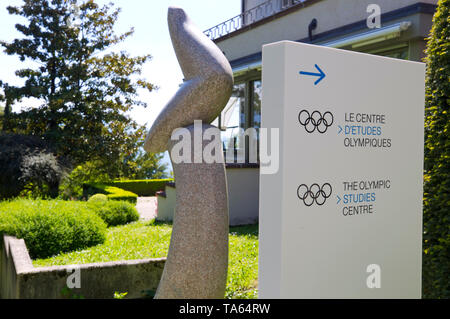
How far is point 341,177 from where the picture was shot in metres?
3.45

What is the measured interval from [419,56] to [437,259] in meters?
4.73

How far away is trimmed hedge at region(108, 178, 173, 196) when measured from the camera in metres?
24.1

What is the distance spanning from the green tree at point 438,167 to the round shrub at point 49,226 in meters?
6.04

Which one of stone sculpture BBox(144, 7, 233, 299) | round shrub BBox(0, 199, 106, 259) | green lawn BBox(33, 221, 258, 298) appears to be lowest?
green lawn BBox(33, 221, 258, 298)

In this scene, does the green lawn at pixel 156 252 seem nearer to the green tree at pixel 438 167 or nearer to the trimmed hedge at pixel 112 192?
the green tree at pixel 438 167

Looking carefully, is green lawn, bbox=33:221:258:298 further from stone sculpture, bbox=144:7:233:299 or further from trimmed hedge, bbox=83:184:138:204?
trimmed hedge, bbox=83:184:138:204

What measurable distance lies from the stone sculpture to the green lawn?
1122 millimetres

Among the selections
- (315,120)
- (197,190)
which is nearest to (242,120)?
(197,190)

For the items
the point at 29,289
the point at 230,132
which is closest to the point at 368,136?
the point at 29,289

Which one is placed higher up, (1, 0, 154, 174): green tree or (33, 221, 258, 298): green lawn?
(1, 0, 154, 174): green tree

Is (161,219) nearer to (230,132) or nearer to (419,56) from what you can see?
(230,132)

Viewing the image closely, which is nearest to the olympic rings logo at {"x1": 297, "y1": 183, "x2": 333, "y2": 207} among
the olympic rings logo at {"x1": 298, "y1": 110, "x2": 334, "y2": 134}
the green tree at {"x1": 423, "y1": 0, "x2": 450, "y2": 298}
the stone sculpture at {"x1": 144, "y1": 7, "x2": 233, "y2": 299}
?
the olympic rings logo at {"x1": 298, "y1": 110, "x2": 334, "y2": 134}

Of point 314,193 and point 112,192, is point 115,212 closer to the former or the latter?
point 112,192

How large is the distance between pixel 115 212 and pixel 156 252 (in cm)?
433
